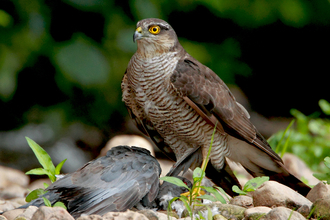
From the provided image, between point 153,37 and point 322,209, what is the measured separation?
193 cm

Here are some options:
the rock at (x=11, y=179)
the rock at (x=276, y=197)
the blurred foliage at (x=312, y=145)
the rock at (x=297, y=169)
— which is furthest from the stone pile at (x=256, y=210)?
the blurred foliage at (x=312, y=145)

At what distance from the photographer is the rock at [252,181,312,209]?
8.87 feet

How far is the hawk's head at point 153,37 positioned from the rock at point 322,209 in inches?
72.0

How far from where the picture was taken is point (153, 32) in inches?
140

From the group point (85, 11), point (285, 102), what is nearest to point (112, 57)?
point (85, 11)

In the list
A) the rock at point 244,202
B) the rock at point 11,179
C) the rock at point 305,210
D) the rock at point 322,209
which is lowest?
the rock at point 11,179

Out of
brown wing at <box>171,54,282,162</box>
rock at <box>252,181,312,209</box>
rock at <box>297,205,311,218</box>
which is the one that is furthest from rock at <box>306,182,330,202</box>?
brown wing at <box>171,54,282,162</box>

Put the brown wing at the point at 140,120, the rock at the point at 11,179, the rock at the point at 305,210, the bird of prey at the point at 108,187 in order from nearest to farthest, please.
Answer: the rock at the point at 305,210
the bird of prey at the point at 108,187
the brown wing at the point at 140,120
the rock at the point at 11,179

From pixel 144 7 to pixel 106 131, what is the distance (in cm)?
221

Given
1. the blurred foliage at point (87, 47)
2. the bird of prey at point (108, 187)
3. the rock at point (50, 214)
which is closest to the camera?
the rock at point (50, 214)

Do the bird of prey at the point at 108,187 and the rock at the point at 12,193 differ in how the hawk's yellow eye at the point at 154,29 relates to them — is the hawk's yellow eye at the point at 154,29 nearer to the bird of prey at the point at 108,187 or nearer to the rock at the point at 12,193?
the bird of prey at the point at 108,187

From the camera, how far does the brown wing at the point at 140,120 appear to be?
3862mm

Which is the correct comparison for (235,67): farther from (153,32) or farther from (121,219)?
(121,219)

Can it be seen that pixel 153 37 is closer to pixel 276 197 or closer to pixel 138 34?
pixel 138 34
